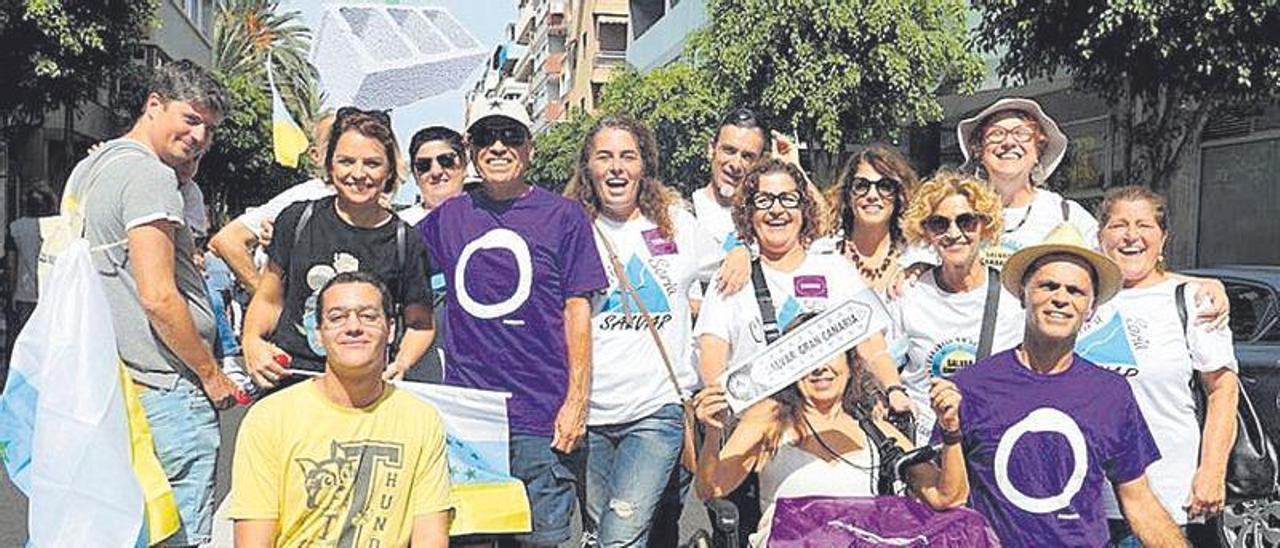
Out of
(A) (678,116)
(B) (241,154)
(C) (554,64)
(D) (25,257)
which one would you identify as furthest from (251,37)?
(D) (25,257)

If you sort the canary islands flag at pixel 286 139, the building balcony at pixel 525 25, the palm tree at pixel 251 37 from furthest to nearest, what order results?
the building balcony at pixel 525 25, the palm tree at pixel 251 37, the canary islands flag at pixel 286 139

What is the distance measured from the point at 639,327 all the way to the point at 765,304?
1.65 feet

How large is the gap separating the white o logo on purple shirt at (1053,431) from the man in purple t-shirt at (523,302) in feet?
4.75

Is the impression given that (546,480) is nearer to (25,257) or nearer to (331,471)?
(331,471)

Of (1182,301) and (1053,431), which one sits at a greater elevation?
(1182,301)

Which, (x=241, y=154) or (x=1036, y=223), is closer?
(x=1036, y=223)

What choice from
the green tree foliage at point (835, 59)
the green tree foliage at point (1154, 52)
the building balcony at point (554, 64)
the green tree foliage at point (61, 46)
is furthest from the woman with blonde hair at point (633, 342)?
the building balcony at point (554, 64)

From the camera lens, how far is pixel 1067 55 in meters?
13.1

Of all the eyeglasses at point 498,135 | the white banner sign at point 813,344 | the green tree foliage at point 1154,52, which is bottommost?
the white banner sign at point 813,344

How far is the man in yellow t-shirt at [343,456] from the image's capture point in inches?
150

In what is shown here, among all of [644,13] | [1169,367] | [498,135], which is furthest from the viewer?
[644,13]

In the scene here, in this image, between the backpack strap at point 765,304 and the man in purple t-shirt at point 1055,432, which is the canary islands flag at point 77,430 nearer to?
the backpack strap at point 765,304

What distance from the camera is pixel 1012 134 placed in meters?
4.79

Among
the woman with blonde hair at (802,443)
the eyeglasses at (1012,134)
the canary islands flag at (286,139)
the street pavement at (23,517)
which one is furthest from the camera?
the street pavement at (23,517)
